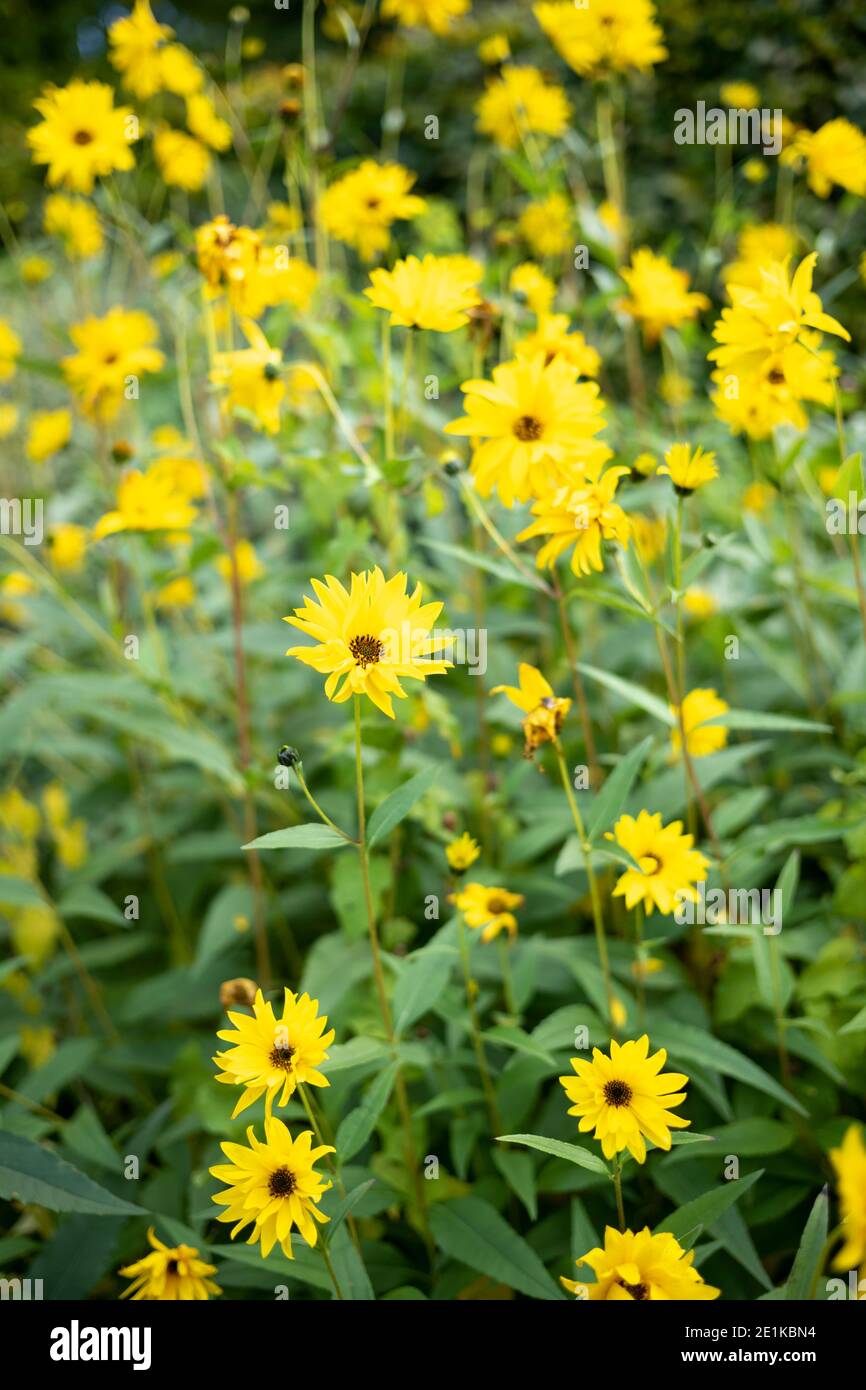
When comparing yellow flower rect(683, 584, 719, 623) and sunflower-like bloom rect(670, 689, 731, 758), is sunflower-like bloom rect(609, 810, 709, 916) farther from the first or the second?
yellow flower rect(683, 584, 719, 623)

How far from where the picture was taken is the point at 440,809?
1376 millimetres

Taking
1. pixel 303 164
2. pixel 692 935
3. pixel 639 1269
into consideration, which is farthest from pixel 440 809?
pixel 303 164

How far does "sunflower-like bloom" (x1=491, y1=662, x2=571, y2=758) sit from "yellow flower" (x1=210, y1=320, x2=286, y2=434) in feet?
1.56

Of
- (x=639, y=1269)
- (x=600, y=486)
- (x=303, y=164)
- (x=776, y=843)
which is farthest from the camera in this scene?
(x=303, y=164)

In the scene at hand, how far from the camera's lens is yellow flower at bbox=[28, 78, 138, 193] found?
1.50 m

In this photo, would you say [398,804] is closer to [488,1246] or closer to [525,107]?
[488,1246]

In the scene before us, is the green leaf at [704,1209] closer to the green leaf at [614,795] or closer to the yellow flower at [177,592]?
the green leaf at [614,795]

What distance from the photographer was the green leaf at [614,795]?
3.18ft

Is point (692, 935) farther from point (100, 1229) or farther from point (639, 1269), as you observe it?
point (100, 1229)

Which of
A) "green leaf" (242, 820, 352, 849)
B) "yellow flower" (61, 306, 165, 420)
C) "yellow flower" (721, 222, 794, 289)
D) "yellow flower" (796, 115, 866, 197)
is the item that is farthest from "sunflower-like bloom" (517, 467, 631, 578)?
"yellow flower" (721, 222, 794, 289)

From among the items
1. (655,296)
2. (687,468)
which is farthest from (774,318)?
(655,296)

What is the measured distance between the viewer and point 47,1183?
918mm

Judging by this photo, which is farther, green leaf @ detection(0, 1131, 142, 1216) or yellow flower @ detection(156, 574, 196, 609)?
yellow flower @ detection(156, 574, 196, 609)
